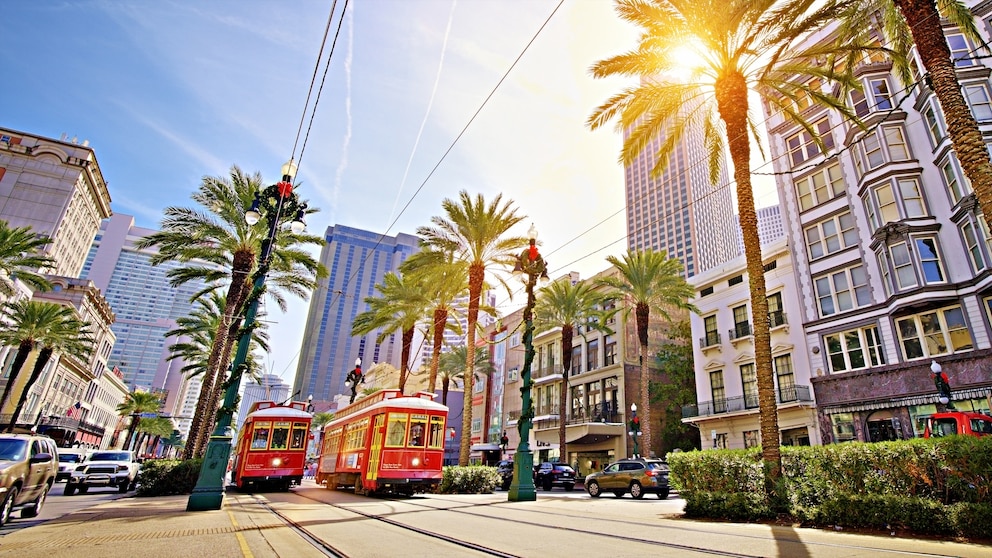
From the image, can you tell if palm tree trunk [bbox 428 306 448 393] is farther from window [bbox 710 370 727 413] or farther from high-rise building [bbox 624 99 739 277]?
high-rise building [bbox 624 99 739 277]

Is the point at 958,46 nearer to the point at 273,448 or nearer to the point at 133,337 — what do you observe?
the point at 273,448

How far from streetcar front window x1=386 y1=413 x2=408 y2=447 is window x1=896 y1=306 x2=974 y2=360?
22742 millimetres

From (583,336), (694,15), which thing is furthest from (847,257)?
(583,336)

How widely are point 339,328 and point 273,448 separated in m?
170

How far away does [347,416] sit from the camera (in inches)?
888

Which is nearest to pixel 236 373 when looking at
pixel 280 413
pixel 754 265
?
pixel 280 413

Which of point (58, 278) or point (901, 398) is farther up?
point (58, 278)

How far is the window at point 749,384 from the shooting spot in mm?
30706

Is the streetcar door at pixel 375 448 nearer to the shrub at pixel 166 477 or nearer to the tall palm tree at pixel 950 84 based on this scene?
the shrub at pixel 166 477

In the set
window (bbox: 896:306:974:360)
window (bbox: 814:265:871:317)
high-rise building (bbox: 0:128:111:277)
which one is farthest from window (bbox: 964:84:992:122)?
high-rise building (bbox: 0:128:111:277)

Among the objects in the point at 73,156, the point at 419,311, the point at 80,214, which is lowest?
the point at 419,311

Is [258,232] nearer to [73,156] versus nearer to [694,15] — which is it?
[694,15]

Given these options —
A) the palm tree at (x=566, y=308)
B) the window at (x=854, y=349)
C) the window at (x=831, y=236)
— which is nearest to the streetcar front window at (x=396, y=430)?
the palm tree at (x=566, y=308)

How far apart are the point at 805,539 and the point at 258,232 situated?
22.2 meters
